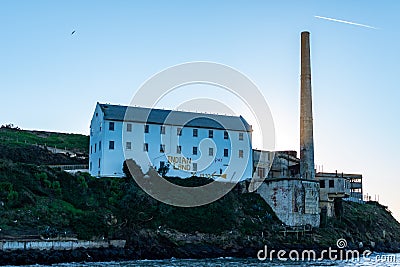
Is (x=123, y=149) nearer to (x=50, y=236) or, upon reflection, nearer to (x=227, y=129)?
(x=227, y=129)

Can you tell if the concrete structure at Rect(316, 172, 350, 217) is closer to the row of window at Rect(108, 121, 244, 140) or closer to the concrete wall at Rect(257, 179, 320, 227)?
the concrete wall at Rect(257, 179, 320, 227)

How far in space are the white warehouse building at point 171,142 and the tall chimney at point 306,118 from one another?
6.36 m

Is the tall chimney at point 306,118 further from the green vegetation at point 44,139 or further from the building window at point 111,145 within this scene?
the green vegetation at point 44,139

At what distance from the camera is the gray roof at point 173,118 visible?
63.2 m

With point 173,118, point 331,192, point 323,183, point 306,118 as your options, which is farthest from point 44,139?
point 331,192

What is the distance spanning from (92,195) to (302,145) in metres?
24.5

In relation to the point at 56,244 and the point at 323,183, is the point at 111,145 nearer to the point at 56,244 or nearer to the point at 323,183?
the point at 56,244

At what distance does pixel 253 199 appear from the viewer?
6241 cm

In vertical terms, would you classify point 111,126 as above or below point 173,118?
below

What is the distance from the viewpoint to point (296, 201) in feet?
196

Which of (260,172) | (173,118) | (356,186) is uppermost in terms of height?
(173,118)

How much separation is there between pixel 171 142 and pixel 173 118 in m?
2.98

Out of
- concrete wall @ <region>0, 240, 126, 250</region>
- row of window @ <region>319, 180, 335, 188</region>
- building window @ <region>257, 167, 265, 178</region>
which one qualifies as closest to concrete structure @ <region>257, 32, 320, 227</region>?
building window @ <region>257, 167, 265, 178</region>

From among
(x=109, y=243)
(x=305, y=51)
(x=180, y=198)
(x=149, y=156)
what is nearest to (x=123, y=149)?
(x=149, y=156)
